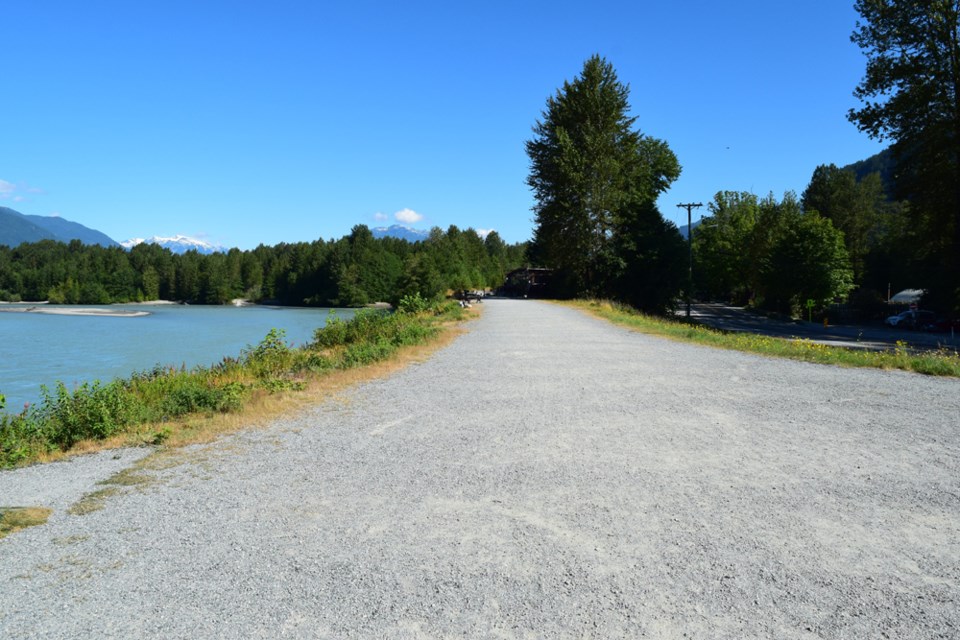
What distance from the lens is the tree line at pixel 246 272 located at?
348 ft

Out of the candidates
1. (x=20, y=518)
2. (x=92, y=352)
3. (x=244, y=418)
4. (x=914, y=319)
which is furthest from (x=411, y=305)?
(x=914, y=319)

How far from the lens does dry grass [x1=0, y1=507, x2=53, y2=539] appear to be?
415 cm

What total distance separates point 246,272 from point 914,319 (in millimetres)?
125225

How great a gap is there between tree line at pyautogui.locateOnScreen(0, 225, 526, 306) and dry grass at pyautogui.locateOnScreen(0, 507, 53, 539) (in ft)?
281

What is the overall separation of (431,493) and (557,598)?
6.06 ft

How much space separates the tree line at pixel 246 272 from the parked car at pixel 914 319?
5500 centimetres

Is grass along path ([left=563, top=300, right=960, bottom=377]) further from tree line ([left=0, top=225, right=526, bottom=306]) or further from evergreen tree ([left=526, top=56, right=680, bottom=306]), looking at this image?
tree line ([left=0, top=225, right=526, bottom=306])

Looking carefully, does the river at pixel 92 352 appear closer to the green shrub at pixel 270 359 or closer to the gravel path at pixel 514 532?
the green shrub at pixel 270 359

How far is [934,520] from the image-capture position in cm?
435

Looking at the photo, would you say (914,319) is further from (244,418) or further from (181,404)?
(181,404)

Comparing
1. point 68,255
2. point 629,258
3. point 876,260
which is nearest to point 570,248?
point 629,258

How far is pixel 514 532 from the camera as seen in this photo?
4.09 m

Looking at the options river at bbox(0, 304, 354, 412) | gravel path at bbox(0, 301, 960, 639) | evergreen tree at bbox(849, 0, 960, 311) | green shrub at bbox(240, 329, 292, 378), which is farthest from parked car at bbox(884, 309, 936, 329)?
green shrub at bbox(240, 329, 292, 378)

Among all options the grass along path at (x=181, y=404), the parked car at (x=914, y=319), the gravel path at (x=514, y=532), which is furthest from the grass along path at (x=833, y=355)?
the parked car at (x=914, y=319)
